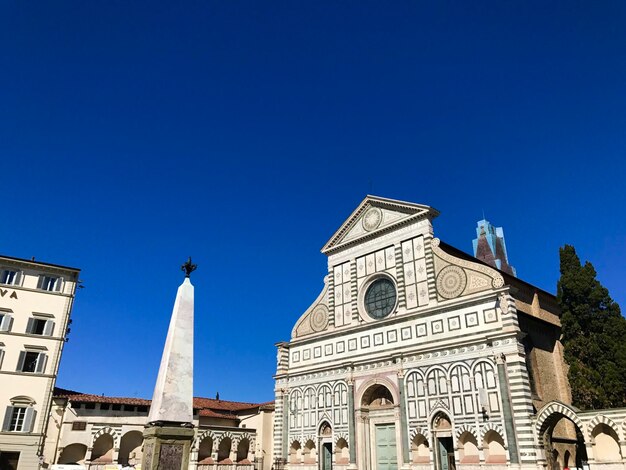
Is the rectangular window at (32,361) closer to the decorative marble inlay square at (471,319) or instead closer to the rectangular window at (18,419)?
the rectangular window at (18,419)

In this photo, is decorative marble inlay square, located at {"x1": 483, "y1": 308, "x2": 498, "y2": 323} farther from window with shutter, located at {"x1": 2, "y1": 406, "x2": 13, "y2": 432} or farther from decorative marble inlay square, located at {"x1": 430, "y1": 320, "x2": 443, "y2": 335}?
window with shutter, located at {"x1": 2, "y1": 406, "x2": 13, "y2": 432}

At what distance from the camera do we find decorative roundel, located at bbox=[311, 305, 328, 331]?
3163 centimetres

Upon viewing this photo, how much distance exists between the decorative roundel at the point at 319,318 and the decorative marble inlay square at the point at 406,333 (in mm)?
6225

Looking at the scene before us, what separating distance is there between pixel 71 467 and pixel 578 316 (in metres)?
27.6

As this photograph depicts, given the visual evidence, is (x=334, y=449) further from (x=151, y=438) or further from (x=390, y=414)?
(x=151, y=438)

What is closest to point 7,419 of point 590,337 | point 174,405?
point 174,405

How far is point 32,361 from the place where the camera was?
29375mm

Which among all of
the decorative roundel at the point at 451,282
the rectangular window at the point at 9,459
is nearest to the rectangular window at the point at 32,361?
the rectangular window at the point at 9,459

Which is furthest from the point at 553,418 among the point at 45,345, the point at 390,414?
the point at 45,345

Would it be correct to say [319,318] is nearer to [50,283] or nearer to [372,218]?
[372,218]

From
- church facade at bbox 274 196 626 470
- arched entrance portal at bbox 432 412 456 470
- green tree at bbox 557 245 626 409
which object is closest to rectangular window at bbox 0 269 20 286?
church facade at bbox 274 196 626 470

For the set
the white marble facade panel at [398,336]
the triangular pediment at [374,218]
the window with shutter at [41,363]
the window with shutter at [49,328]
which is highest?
the triangular pediment at [374,218]

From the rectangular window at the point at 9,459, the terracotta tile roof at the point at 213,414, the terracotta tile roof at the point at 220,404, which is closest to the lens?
the rectangular window at the point at 9,459

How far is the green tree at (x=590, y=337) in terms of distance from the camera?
75.0 ft
